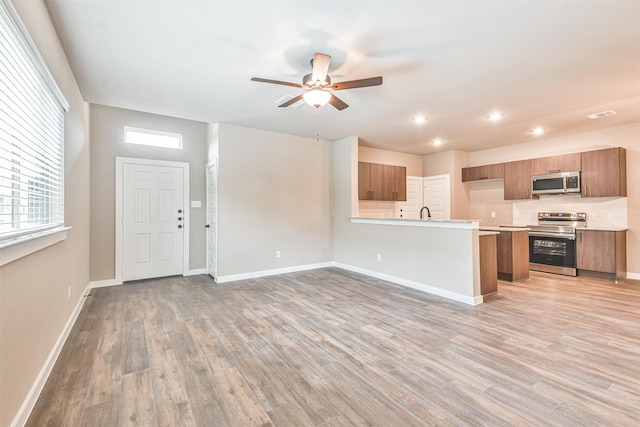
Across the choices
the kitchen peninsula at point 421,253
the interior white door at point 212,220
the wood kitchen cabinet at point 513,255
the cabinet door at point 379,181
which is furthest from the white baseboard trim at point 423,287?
the interior white door at point 212,220

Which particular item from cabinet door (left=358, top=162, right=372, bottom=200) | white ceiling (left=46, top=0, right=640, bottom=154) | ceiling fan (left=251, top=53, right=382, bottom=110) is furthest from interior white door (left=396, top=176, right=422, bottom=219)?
ceiling fan (left=251, top=53, right=382, bottom=110)

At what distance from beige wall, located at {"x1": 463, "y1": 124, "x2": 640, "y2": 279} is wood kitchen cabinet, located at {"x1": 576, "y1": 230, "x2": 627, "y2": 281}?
0.15 m

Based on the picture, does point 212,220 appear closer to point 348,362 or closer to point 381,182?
point 381,182

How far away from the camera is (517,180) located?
6.14 metres

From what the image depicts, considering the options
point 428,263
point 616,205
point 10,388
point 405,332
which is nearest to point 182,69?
point 10,388

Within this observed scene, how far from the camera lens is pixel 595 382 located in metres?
2.09

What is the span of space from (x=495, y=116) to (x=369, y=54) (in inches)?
114

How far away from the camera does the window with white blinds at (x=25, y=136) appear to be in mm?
1562

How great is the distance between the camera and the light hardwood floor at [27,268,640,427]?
5.90ft

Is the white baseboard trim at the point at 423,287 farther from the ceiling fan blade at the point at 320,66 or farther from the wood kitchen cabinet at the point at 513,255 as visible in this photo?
the ceiling fan blade at the point at 320,66

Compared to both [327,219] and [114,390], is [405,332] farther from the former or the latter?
[327,219]

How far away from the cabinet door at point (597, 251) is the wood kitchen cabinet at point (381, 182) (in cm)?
331

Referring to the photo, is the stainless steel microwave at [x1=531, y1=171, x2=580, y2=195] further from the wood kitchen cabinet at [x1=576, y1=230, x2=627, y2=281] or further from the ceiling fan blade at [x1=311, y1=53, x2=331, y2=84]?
the ceiling fan blade at [x1=311, y1=53, x2=331, y2=84]

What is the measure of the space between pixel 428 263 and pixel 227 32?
151 inches
